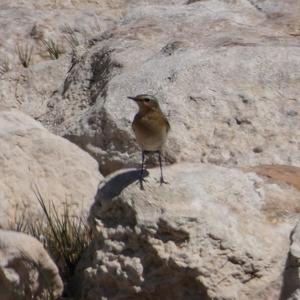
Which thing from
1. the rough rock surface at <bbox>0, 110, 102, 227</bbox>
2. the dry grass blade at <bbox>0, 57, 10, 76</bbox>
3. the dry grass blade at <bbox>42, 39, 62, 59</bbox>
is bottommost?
the dry grass blade at <bbox>0, 57, 10, 76</bbox>

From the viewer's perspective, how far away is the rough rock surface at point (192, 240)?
252 inches

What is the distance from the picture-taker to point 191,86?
359 inches

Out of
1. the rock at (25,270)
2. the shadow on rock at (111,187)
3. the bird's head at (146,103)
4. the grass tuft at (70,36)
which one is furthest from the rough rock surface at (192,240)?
the grass tuft at (70,36)

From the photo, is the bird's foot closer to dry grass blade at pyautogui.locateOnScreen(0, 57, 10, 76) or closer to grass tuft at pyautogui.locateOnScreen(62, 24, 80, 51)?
dry grass blade at pyautogui.locateOnScreen(0, 57, 10, 76)

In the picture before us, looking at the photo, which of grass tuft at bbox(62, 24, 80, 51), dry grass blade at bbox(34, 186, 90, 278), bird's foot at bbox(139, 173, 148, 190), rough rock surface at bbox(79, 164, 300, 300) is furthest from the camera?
grass tuft at bbox(62, 24, 80, 51)

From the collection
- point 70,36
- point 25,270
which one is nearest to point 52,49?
point 70,36

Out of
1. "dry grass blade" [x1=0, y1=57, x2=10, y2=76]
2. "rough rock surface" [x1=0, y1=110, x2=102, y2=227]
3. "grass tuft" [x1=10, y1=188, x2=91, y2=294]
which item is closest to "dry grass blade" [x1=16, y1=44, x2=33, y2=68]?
"dry grass blade" [x1=0, y1=57, x2=10, y2=76]

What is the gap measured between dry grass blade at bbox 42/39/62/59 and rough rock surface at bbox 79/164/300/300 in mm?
5731

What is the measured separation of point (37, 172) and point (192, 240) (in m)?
2.29

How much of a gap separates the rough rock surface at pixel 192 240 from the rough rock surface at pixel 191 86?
1.83 m

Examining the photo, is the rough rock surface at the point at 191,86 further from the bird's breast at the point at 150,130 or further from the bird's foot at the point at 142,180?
the bird's foot at the point at 142,180

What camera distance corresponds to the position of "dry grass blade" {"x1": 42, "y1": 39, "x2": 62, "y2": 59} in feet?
40.5

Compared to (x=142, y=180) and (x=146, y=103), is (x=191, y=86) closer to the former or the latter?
(x=146, y=103)

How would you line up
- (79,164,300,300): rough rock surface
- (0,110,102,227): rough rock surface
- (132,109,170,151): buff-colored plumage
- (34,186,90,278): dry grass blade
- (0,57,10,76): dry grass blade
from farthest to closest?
1. (0,57,10,76): dry grass blade
2. (0,110,102,227): rough rock surface
3. (132,109,170,151): buff-colored plumage
4. (34,186,90,278): dry grass blade
5. (79,164,300,300): rough rock surface
